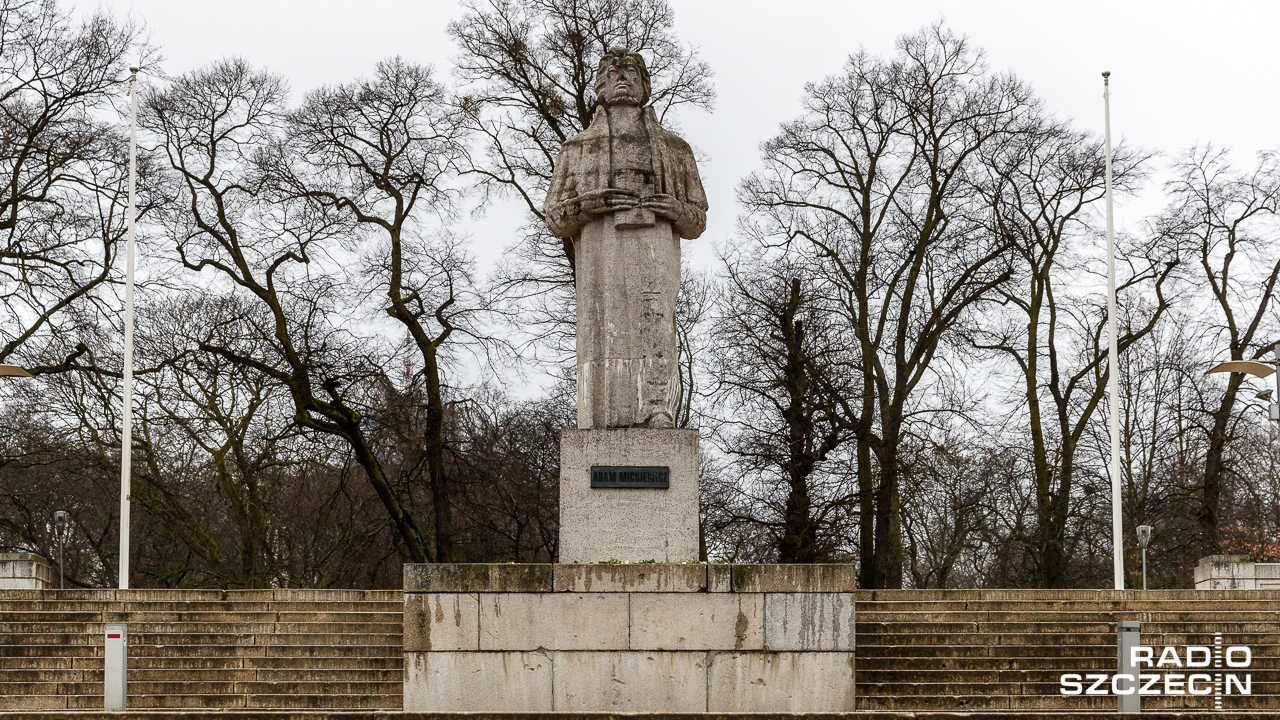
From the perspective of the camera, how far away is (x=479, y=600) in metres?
12.6

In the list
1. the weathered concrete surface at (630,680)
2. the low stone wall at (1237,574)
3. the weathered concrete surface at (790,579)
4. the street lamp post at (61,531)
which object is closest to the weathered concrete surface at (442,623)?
the weathered concrete surface at (630,680)

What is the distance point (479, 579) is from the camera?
12.6 m

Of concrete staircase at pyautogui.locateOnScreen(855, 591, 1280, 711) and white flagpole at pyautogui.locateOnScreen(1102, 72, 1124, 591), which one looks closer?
concrete staircase at pyautogui.locateOnScreen(855, 591, 1280, 711)

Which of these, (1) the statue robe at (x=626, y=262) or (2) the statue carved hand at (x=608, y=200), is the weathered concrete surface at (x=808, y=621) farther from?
(2) the statue carved hand at (x=608, y=200)

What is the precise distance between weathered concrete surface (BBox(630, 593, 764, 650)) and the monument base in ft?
1.99

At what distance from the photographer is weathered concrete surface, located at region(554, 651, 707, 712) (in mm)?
12477

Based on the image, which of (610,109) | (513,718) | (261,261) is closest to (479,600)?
(513,718)

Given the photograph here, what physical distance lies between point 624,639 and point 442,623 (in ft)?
5.47

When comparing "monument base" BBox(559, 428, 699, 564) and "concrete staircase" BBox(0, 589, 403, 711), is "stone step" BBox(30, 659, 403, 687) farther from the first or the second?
"monument base" BBox(559, 428, 699, 564)

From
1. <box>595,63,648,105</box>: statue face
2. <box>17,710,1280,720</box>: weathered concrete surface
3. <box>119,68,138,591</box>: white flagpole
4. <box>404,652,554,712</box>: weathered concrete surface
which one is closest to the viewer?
<box>17,710,1280,720</box>: weathered concrete surface

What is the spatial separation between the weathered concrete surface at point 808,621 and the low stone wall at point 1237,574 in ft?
46.3

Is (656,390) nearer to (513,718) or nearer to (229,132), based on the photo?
(513,718)

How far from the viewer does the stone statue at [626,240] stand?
13672mm

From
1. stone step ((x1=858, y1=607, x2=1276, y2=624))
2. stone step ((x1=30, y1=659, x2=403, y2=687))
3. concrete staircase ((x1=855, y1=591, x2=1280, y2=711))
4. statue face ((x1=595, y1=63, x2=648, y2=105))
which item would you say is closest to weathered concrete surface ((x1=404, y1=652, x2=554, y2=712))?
stone step ((x1=30, y1=659, x2=403, y2=687))
